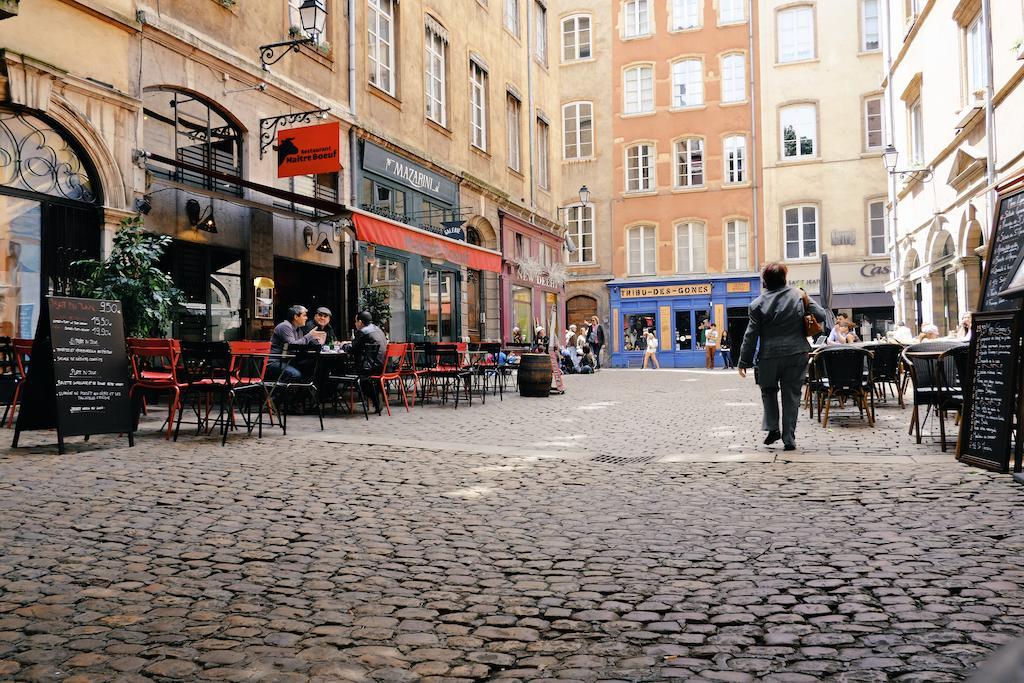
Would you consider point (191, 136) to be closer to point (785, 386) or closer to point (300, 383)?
point (300, 383)

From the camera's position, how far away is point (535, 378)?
47.4 feet

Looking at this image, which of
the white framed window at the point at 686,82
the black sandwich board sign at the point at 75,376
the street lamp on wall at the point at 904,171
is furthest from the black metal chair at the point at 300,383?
the white framed window at the point at 686,82

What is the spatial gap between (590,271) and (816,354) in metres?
26.0

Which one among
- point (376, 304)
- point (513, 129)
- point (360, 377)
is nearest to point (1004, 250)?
point (360, 377)

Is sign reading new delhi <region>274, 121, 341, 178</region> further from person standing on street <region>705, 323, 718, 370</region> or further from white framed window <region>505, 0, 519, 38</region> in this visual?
person standing on street <region>705, 323, 718, 370</region>

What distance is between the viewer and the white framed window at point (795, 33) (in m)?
33.1

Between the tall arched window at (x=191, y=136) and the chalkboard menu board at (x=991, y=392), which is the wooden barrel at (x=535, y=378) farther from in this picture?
the chalkboard menu board at (x=991, y=392)

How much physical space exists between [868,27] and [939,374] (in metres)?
29.8

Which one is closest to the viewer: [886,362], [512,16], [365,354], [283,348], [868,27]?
[283,348]

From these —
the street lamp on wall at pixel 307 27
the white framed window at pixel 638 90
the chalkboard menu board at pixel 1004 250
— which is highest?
the white framed window at pixel 638 90

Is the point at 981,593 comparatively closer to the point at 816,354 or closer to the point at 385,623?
the point at 385,623

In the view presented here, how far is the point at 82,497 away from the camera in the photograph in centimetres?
515

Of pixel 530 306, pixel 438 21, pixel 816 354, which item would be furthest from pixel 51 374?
pixel 530 306

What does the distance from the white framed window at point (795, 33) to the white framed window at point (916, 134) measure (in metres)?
12.3
